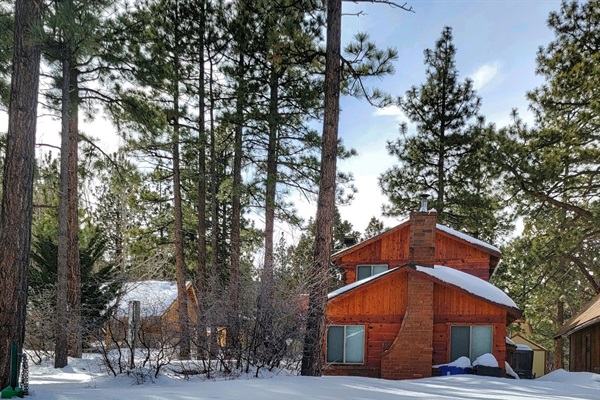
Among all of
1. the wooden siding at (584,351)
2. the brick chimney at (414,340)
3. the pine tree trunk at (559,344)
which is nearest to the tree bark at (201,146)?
the brick chimney at (414,340)

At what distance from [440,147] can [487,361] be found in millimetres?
12901

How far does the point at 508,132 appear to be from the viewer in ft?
49.1

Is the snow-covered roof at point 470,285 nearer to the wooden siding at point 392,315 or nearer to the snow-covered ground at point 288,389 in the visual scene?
the wooden siding at point 392,315

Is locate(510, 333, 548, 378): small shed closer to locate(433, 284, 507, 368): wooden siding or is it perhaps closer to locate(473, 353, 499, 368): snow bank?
locate(433, 284, 507, 368): wooden siding

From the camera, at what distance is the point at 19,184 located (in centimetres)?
604

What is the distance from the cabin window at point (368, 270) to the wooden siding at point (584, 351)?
24.7 ft

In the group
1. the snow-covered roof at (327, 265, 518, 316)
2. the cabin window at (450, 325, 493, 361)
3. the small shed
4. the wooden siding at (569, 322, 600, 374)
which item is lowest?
the small shed

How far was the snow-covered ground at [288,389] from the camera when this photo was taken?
5130mm

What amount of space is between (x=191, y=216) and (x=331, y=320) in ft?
26.9

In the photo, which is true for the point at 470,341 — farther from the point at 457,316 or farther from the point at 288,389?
the point at 288,389

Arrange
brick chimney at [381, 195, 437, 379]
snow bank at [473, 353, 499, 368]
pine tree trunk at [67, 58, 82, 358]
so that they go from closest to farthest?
1. pine tree trunk at [67, 58, 82, 358]
2. snow bank at [473, 353, 499, 368]
3. brick chimney at [381, 195, 437, 379]

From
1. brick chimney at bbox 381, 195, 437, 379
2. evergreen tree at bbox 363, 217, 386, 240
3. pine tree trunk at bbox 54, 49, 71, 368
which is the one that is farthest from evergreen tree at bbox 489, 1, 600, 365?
evergreen tree at bbox 363, 217, 386, 240

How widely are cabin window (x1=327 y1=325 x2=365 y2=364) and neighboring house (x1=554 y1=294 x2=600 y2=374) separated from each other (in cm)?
764

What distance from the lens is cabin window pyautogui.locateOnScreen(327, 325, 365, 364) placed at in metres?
13.1
